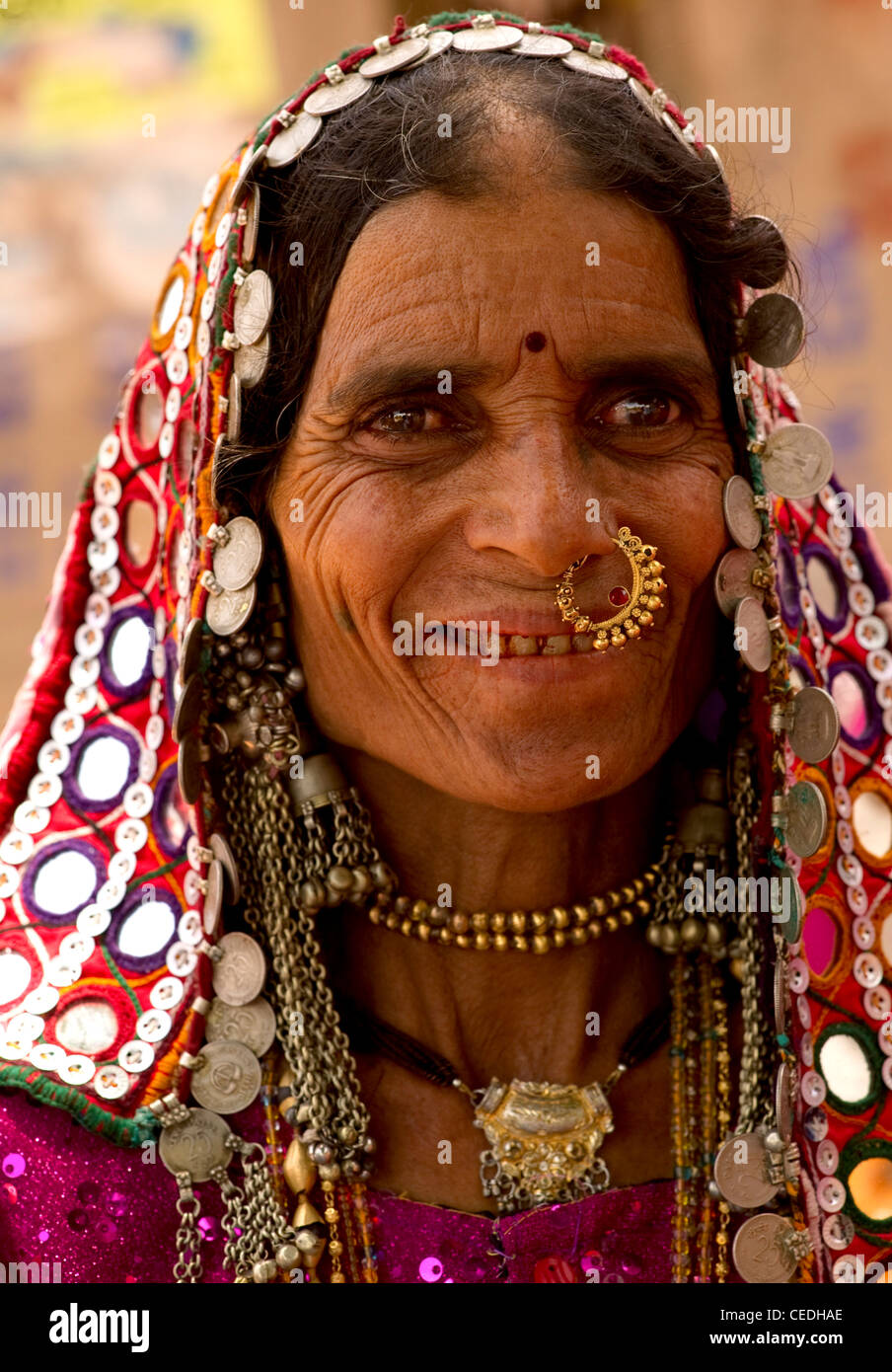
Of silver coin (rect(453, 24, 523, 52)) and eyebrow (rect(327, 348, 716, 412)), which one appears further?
silver coin (rect(453, 24, 523, 52))

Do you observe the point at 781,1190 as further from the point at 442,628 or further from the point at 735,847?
the point at 442,628

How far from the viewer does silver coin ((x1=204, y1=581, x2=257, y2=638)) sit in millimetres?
2227

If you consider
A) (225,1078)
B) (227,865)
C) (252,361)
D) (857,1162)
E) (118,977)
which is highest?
(252,361)

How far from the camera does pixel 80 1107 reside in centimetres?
213

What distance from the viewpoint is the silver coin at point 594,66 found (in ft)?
7.58

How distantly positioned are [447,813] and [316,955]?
0.84 feet

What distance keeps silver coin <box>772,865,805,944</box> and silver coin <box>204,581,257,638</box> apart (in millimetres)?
779

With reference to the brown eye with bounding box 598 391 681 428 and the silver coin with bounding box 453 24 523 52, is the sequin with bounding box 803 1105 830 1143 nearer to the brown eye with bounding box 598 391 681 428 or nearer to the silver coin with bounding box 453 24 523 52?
the brown eye with bounding box 598 391 681 428

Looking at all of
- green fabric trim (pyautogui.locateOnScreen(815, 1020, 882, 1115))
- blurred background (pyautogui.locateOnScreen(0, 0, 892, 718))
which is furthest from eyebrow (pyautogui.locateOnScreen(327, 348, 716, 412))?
blurred background (pyautogui.locateOnScreen(0, 0, 892, 718))

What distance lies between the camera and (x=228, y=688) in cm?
232

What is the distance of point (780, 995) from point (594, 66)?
1.24m

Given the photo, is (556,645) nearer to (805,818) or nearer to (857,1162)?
(805,818)

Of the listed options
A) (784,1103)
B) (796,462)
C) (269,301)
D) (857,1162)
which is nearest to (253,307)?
(269,301)

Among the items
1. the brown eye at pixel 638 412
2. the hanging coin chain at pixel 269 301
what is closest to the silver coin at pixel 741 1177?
the hanging coin chain at pixel 269 301
